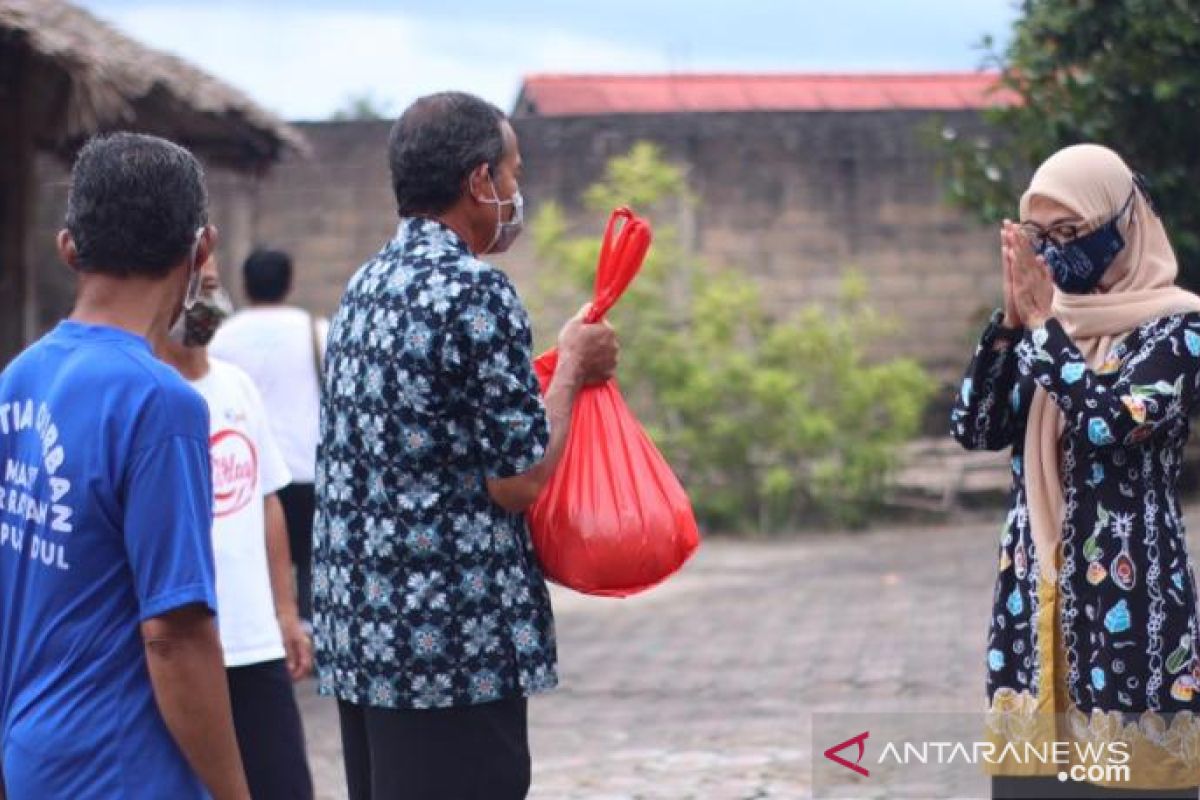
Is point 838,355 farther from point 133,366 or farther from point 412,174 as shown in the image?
point 133,366

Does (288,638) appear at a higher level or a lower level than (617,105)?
lower

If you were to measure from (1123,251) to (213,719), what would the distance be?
212 cm

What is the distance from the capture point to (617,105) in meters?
19.6

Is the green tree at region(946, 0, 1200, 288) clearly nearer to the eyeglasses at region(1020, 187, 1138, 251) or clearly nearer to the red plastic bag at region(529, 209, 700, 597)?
the eyeglasses at region(1020, 187, 1138, 251)

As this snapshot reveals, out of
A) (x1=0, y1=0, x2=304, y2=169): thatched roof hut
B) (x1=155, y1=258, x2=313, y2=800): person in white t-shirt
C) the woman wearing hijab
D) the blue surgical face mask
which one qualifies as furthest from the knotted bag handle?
(x1=0, y1=0, x2=304, y2=169): thatched roof hut

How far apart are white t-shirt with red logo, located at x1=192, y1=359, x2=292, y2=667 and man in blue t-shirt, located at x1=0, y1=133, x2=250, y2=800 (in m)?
1.62

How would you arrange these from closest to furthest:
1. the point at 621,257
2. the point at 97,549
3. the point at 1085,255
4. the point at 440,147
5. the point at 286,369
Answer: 1. the point at 97,549
2. the point at 440,147
3. the point at 621,257
4. the point at 1085,255
5. the point at 286,369

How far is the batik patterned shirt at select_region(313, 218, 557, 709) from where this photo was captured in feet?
11.0

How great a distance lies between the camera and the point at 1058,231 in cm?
398

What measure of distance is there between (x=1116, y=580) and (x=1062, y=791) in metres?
0.44

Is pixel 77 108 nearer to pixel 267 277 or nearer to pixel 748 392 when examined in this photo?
pixel 267 277

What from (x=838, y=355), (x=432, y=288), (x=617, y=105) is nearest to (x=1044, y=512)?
(x=432, y=288)

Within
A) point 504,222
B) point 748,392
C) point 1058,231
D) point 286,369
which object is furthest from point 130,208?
point 748,392

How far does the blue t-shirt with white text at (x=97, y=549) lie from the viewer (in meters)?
2.72
